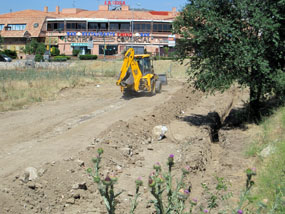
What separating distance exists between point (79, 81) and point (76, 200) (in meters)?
19.9

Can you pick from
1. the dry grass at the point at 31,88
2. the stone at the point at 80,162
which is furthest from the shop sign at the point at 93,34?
the stone at the point at 80,162

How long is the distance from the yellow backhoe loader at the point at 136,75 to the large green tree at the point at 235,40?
17.9 ft

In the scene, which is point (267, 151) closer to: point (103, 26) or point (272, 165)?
point (272, 165)

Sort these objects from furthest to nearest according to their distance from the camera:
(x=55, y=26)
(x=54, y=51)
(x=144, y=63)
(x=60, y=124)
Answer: (x=55, y=26)
(x=54, y=51)
(x=144, y=63)
(x=60, y=124)

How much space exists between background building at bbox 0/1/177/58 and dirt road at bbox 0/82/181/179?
46555mm

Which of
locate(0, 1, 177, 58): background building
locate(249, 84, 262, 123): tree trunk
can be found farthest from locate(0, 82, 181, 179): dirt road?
locate(0, 1, 177, 58): background building

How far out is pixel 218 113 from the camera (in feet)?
62.8

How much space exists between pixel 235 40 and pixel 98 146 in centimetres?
635

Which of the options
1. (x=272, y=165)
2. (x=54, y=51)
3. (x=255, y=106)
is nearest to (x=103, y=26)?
(x=54, y=51)

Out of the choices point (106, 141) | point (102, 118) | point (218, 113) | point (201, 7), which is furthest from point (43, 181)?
point (218, 113)

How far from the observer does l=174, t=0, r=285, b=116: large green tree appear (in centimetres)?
1374

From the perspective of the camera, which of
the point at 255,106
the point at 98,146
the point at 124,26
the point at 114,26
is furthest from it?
the point at 114,26

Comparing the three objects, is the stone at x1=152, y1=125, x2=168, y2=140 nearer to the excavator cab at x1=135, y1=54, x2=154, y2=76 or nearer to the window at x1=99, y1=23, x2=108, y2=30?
the excavator cab at x1=135, y1=54, x2=154, y2=76

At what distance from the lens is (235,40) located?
1403 centimetres
